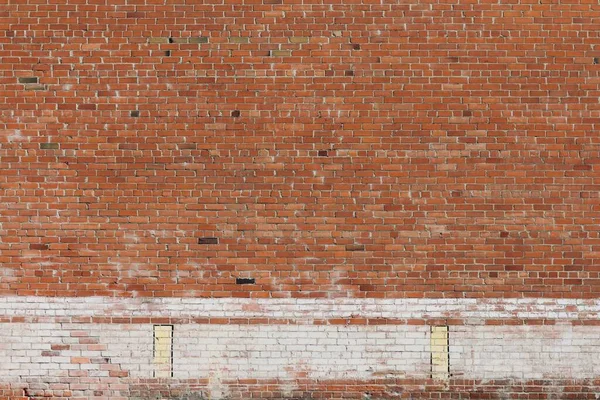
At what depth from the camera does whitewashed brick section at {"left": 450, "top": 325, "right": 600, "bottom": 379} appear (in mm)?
4234

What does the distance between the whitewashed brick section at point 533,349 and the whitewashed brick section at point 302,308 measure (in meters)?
0.14

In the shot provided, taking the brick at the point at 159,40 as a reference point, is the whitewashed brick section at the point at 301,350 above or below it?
below

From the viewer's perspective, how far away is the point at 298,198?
4.29m

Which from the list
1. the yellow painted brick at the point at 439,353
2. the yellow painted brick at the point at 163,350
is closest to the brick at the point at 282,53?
the yellow painted brick at the point at 163,350

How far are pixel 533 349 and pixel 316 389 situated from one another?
238cm

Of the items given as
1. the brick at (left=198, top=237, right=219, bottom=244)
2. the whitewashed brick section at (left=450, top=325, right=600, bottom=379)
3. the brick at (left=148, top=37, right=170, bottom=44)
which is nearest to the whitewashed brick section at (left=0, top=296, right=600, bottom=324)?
the whitewashed brick section at (left=450, top=325, right=600, bottom=379)

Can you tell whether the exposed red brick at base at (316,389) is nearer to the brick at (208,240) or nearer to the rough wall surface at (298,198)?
the rough wall surface at (298,198)

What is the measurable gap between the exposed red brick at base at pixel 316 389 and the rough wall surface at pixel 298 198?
0.9 inches

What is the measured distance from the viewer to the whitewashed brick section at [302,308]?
4.23 metres

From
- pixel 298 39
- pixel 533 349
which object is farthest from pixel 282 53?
pixel 533 349

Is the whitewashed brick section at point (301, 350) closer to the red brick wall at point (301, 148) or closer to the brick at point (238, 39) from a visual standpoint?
the red brick wall at point (301, 148)

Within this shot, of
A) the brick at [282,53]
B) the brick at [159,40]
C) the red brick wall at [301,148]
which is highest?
the brick at [159,40]

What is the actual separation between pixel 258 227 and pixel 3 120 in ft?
9.89

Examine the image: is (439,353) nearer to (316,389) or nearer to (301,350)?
(316,389)
